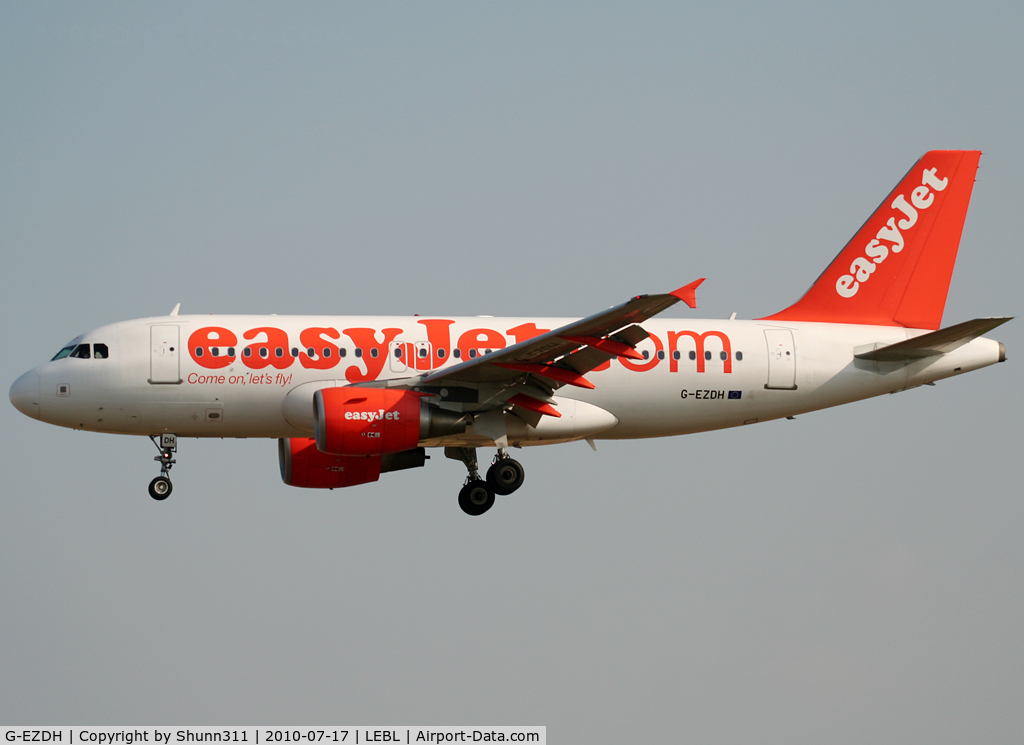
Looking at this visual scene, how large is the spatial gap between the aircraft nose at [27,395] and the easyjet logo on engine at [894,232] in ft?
62.8

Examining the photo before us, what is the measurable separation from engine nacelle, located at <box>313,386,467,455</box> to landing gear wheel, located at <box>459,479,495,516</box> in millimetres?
3298

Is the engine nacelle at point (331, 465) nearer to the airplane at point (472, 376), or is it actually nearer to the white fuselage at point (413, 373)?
the airplane at point (472, 376)

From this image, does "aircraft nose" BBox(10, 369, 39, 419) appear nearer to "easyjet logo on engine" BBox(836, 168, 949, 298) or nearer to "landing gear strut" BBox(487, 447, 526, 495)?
"landing gear strut" BBox(487, 447, 526, 495)

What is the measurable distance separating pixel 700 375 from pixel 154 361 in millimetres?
12272

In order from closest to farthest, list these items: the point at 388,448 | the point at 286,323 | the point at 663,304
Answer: the point at 663,304
the point at 388,448
the point at 286,323

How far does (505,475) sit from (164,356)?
8.02 m

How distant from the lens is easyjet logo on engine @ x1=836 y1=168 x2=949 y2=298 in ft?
110

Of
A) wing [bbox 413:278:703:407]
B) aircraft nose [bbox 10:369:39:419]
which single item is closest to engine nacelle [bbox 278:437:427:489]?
wing [bbox 413:278:703:407]

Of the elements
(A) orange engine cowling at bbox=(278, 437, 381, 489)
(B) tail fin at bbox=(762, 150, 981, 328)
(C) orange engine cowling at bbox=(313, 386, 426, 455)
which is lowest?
(C) orange engine cowling at bbox=(313, 386, 426, 455)

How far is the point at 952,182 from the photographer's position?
3434 centimetres

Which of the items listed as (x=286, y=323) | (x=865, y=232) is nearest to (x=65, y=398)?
(x=286, y=323)

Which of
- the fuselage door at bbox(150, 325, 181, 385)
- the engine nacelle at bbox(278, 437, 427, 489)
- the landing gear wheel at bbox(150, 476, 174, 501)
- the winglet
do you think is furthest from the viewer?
the engine nacelle at bbox(278, 437, 427, 489)

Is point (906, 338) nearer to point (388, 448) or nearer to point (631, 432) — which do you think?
point (631, 432)

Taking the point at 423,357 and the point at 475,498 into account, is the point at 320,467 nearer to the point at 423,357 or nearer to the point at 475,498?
the point at 475,498
